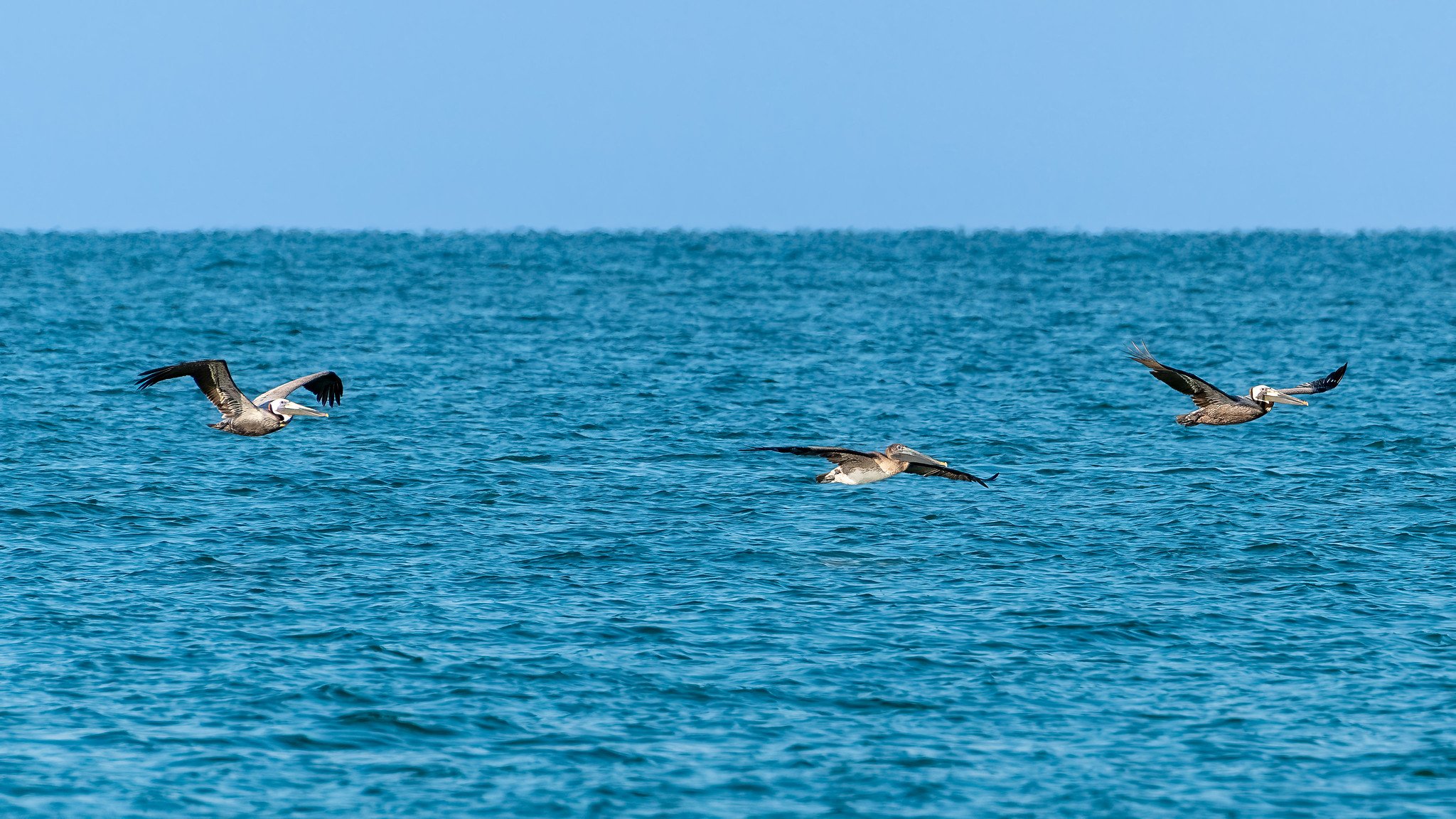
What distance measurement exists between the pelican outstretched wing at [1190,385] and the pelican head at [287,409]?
1221cm

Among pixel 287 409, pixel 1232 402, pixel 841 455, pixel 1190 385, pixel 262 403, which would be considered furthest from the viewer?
pixel 262 403

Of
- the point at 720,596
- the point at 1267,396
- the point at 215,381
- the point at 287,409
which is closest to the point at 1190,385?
the point at 1267,396

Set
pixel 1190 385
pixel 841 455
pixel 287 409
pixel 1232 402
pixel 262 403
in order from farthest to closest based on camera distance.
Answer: pixel 262 403, pixel 1232 402, pixel 287 409, pixel 1190 385, pixel 841 455

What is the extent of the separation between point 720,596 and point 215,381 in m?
8.34

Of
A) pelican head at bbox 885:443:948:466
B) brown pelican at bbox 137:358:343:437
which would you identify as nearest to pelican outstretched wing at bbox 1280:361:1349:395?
pelican head at bbox 885:443:948:466

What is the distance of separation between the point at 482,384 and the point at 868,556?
78.6 ft

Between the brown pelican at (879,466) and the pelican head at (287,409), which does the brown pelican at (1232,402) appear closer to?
the brown pelican at (879,466)

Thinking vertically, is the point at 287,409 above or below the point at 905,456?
above

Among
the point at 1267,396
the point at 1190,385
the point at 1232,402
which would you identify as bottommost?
the point at 1232,402

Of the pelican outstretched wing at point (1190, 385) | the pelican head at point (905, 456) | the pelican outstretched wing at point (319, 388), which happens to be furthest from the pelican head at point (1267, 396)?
the pelican outstretched wing at point (319, 388)

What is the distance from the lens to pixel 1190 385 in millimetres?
25141

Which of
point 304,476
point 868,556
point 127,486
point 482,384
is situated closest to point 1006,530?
point 868,556

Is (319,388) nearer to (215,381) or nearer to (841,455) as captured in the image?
(215,381)

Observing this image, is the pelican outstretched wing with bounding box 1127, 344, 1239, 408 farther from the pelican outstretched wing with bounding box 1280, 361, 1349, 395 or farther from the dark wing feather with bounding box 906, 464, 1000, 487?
the dark wing feather with bounding box 906, 464, 1000, 487
